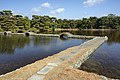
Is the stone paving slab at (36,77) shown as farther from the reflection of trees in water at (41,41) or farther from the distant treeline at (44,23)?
the distant treeline at (44,23)

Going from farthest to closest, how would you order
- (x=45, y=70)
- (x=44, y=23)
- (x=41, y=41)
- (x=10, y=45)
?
(x=44, y=23) < (x=41, y=41) < (x=10, y=45) < (x=45, y=70)

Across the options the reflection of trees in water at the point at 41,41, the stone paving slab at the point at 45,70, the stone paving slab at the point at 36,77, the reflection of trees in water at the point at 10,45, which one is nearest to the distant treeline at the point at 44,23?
the reflection of trees in water at the point at 41,41

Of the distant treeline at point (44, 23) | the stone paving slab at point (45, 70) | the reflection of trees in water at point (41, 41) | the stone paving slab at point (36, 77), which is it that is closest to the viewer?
the stone paving slab at point (36, 77)

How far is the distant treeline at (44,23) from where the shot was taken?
67500 millimetres

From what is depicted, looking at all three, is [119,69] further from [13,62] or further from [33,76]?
[13,62]

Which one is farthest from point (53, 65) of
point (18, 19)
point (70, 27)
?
point (70, 27)

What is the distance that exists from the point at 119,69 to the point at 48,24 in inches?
2636

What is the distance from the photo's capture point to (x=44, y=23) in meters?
82.1

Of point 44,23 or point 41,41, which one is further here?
point 44,23

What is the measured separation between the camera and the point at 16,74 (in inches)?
511

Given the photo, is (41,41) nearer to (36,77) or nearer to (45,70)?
(45,70)

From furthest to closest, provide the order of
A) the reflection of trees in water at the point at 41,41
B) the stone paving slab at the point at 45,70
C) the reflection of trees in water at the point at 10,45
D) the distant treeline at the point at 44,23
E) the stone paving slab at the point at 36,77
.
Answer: the distant treeline at the point at 44,23 < the reflection of trees in water at the point at 41,41 < the reflection of trees in water at the point at 10,45 < the stone paving slab at the point at 45,70 < the stone paving slab at the point at 36,77

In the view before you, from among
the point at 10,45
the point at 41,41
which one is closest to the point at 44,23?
the point at 41,41

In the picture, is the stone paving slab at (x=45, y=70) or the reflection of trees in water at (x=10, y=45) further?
the reflection of trees in water at (x=10, y=45)
